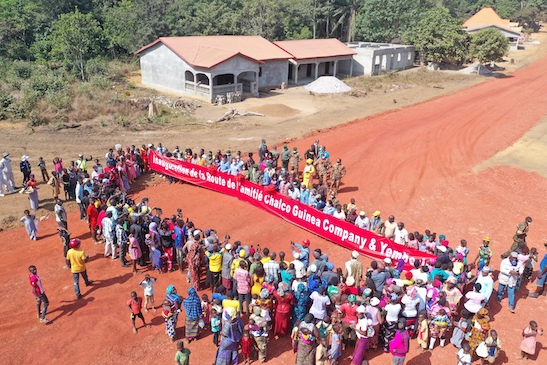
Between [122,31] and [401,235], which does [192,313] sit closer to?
[401,235]

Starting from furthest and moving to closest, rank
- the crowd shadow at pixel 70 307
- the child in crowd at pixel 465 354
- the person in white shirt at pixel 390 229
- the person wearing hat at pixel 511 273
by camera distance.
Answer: the person in white shirt at pixel 390 229 → the crowd shadow at pixel 70 307 → the person wearing hat at pixel 511 273 → the child in crowd at pixel 465 354

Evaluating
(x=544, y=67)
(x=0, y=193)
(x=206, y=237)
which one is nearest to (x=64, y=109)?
(x=0, y=193)

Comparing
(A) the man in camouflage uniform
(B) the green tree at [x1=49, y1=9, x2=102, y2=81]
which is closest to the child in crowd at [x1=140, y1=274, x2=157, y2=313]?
(A) the man in camouflage uniform

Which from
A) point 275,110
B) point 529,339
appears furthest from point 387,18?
point 529,339

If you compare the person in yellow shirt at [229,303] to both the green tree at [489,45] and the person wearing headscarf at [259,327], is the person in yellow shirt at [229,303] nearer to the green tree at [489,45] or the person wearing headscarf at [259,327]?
the person wearing headscarf at [259,327]

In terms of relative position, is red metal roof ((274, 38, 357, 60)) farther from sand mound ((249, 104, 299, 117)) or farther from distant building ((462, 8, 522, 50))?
distant building ((462, 8, 522, 50))

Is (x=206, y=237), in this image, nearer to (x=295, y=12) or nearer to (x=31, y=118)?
(x=31, y=118)

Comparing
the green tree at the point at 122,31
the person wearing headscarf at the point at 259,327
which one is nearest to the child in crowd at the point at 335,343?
the person wearing headscarf at the point at 259,327
